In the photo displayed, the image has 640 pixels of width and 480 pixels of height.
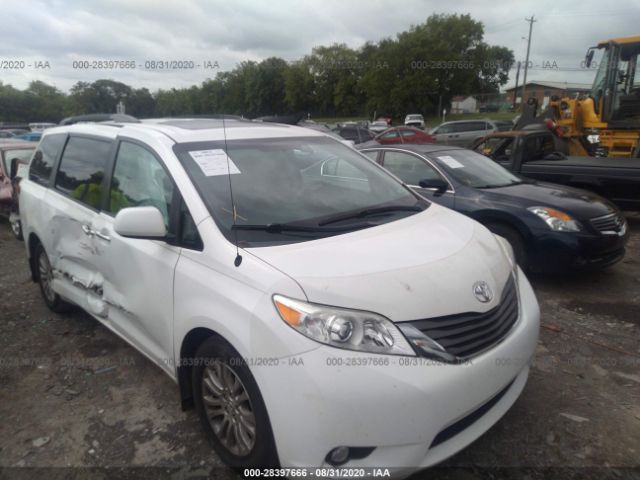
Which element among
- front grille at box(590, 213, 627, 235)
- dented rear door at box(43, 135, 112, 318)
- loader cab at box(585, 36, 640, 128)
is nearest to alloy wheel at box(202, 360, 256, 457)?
dented rear door at box(43, 135, 112, 318)

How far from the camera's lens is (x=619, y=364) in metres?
3.34

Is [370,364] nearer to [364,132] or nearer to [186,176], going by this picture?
[186,176]

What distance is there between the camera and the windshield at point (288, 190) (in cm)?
239

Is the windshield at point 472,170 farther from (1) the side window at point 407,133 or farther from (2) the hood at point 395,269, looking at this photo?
(1) the side window at point 407,133

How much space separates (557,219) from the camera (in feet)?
15.1

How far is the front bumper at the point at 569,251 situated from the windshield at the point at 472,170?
39.3 inches

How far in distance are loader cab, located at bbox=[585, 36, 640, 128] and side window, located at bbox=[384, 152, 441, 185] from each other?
6784 millimetres

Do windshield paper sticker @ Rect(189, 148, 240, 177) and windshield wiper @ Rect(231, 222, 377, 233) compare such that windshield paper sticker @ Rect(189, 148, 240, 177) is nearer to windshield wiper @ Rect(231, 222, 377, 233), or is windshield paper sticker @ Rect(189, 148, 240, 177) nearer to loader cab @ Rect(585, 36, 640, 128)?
windshield wiper @ Rect(231, 222, 377, 233)

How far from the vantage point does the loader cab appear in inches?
393

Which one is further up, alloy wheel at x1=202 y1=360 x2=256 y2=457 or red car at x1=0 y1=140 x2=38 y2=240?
red car at x1=0 y1=140 x2=38 y2=240

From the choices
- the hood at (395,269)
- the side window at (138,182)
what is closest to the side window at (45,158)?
the side window at (138,182)

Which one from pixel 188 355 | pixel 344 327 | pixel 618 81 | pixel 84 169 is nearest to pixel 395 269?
pixel 344 327

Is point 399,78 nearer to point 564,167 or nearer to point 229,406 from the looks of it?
point 564,167

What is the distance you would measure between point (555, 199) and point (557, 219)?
1.19ft
